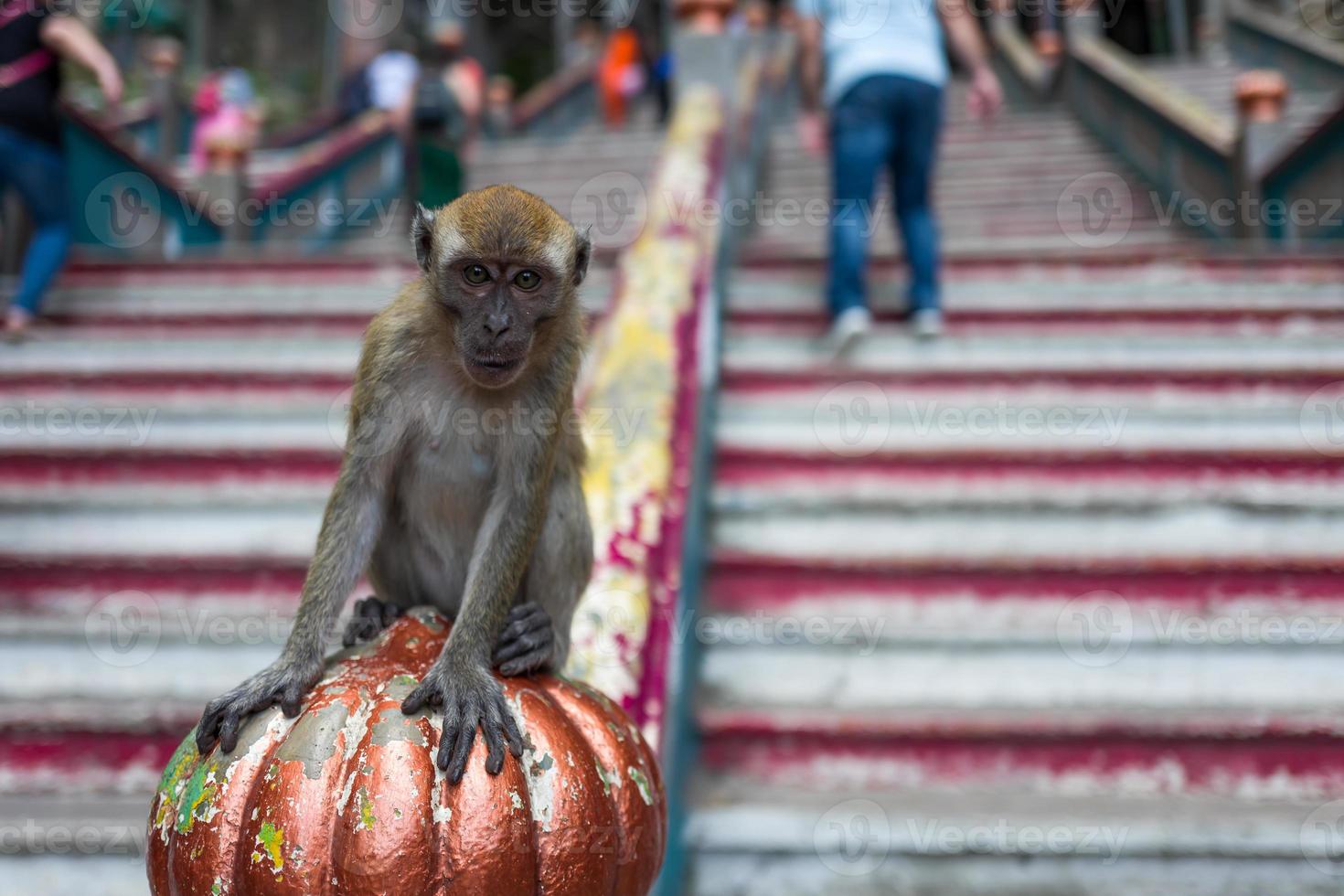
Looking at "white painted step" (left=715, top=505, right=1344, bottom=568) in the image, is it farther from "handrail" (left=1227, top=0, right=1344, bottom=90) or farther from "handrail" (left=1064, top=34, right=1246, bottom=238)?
"handrail" (left=1227, top=0, right=1344, bottom=90)

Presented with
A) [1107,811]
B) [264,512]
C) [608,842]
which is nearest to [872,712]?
[1107,811]

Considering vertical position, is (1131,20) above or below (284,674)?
above

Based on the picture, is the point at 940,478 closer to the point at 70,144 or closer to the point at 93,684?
the point at 93,684

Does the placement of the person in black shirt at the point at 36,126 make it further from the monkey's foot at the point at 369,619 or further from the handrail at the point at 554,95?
the handrail at the point at 554,95

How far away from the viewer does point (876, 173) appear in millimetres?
5125

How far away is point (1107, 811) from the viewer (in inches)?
111

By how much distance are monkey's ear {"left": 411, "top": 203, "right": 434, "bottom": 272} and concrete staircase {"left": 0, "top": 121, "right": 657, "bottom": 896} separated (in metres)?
1.73

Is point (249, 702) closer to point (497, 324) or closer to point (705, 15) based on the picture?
point (497, 324)

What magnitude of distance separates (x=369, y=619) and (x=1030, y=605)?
2273mm

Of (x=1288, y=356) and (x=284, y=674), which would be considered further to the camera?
(x=1288, y=356)

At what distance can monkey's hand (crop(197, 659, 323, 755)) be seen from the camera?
1.59 metres

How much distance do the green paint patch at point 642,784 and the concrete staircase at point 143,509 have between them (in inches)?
66.8

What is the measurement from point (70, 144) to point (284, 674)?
681 centimetres

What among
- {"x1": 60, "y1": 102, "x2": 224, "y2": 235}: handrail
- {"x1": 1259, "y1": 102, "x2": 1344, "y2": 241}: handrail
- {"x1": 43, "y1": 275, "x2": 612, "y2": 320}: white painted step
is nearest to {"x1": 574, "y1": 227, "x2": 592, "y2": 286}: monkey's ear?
{"x1": 43, "y1": 275, "x2": 612, "y2": 320}: white painted step
